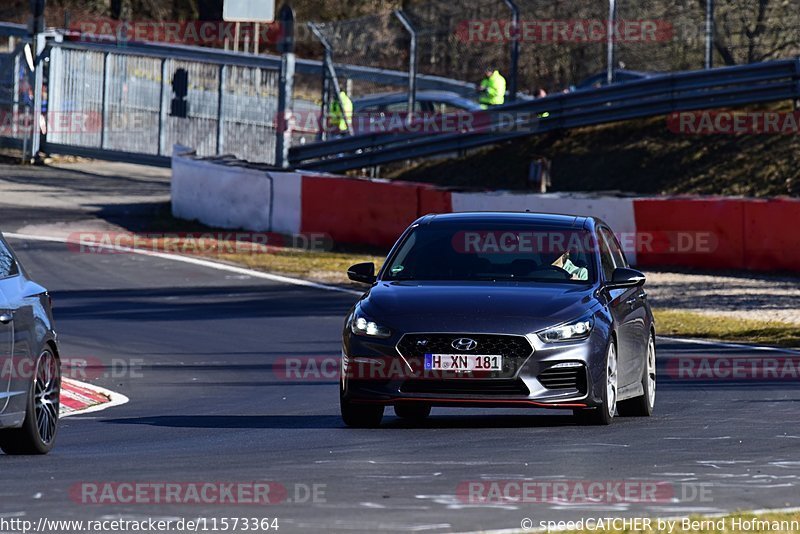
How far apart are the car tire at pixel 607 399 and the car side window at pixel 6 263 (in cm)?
378

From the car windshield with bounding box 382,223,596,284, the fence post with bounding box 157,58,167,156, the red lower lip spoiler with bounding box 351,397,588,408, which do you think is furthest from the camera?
the fence post with bounding box 157,58,167,156

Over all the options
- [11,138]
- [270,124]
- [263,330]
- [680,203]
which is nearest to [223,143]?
[270,124]

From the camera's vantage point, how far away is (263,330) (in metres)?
18.6

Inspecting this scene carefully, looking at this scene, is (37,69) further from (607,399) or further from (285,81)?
(607,399)

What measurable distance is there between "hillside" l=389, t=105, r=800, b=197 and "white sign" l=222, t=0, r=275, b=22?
177 inches

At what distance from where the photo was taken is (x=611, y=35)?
29.0 m

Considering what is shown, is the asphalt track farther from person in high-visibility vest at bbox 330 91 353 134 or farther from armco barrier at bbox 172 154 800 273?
person in high-visibility vest at bbox 330 91 353 134

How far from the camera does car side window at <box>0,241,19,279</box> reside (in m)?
9.52

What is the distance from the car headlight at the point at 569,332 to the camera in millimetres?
10516

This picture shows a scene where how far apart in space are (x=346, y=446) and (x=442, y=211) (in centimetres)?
1514

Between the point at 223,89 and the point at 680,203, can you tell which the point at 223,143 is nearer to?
the point at 223,89
